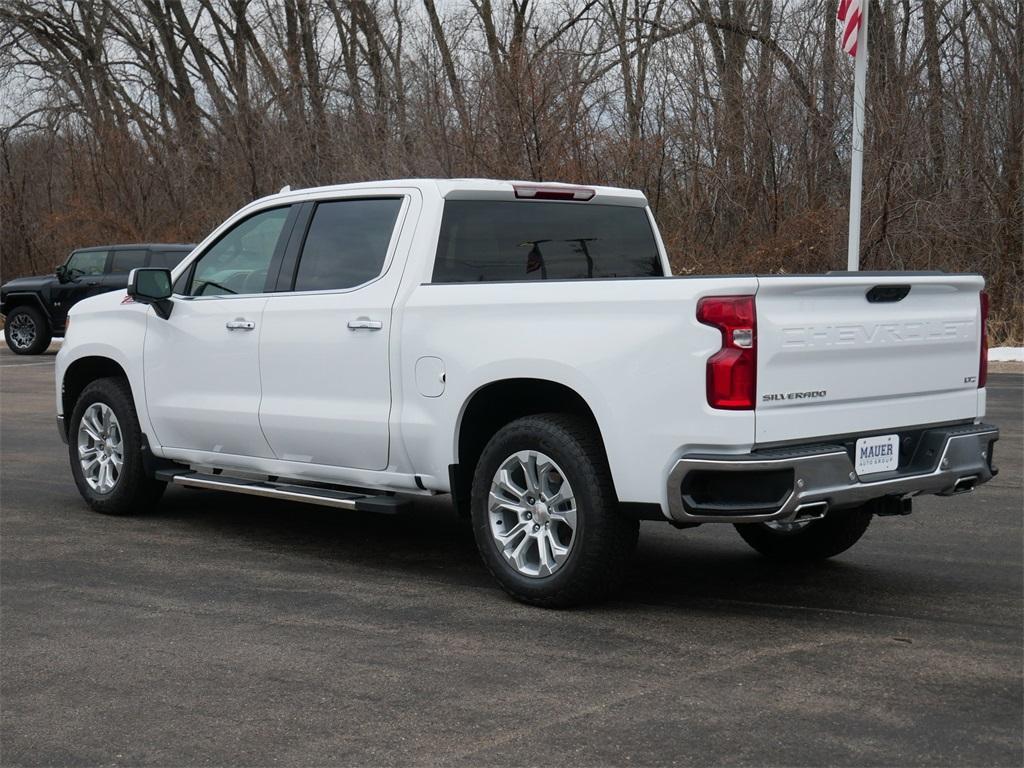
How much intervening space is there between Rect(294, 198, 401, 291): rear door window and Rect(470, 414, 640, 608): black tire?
1369mm

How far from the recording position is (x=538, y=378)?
6.07 m

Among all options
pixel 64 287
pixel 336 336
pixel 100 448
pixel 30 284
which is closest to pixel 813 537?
pixel 336 336

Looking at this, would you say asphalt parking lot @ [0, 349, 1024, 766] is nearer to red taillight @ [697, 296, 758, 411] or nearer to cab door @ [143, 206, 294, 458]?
cab door @ [143, 206, 294, 458]

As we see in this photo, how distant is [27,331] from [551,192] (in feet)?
66.7

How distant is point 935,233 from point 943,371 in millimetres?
16063

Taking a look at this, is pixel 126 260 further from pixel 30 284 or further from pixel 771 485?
pixel 771 485

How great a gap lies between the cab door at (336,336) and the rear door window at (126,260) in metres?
17.6

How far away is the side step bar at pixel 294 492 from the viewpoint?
6766 mm

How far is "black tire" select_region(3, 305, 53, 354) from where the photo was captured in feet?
82.7

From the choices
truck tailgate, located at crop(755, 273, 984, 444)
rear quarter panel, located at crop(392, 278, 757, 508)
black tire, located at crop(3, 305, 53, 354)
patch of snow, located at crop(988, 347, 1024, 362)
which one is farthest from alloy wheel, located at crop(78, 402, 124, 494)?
black tire, located at crop(3, 305, 53, 354)

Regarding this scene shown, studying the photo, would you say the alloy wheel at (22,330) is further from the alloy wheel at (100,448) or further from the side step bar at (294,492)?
the side step bar at (294,492)

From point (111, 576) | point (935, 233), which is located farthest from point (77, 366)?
point (935, 233)

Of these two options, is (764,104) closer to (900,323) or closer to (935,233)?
(935,233)

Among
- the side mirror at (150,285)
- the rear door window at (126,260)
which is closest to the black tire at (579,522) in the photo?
the side mirror at (150,285)
